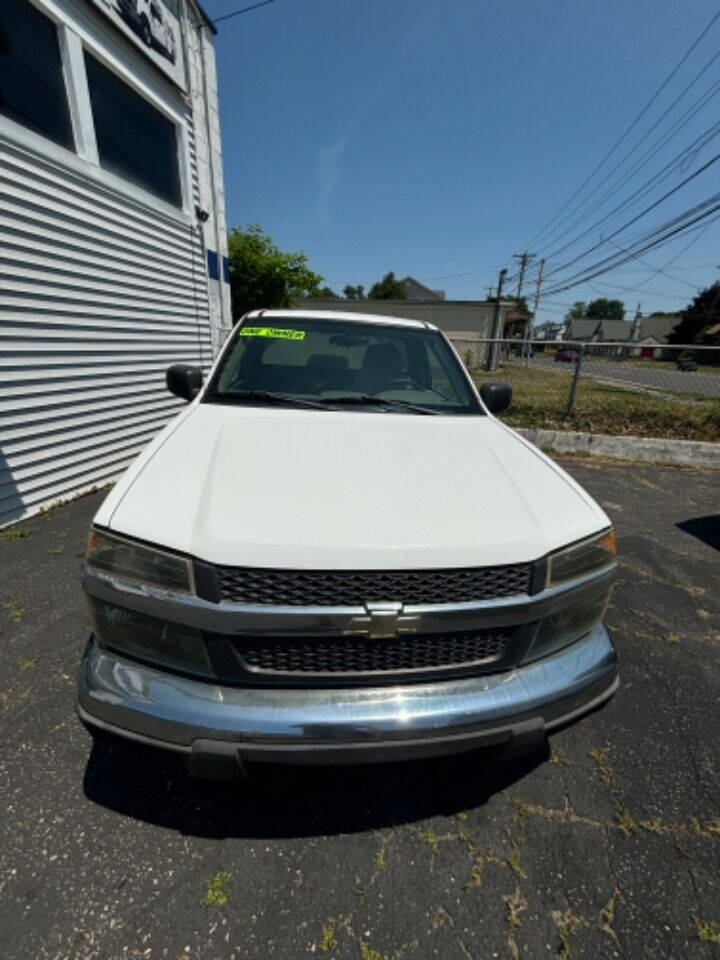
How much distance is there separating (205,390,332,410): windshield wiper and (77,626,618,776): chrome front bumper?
1.31m

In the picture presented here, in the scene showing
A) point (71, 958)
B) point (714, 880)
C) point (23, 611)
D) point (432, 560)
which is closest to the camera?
point (71, 958)

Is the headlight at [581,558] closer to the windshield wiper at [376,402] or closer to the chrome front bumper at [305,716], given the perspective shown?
the chrome front bumper at [305,716]

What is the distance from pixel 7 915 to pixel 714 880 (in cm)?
218

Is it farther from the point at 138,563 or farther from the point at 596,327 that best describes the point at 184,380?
the point at 596,327

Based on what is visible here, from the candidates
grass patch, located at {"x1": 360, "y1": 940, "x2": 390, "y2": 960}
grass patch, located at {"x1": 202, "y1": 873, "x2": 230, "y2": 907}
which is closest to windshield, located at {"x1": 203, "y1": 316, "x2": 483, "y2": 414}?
grass patch, located at {"x1": 202, "y1": 873, "x2": 230, "y2": 907}

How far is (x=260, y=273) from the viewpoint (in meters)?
15.9

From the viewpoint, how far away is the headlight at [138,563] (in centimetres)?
124

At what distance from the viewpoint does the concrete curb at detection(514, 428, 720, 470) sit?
6.18 m

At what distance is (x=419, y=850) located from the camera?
146cm

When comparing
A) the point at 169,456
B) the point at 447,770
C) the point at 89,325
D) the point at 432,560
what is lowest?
the point at 447,770

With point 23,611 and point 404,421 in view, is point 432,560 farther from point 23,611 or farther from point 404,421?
point 23,611

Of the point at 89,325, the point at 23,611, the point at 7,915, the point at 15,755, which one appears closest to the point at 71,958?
the point at 7,915

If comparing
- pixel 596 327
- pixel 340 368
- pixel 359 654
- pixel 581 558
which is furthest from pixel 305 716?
pixel 596 327

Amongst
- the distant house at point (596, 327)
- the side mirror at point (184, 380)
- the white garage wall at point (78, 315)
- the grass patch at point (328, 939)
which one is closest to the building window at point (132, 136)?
the white garage wall at point (78, 315)
